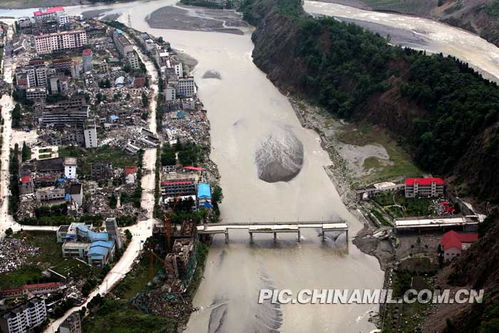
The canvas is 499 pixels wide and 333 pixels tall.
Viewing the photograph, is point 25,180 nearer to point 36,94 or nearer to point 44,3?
point 36,94

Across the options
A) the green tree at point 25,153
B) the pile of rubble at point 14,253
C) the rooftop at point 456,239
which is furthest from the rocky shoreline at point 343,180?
the green tree at point 25,153

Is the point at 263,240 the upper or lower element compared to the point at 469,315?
lower

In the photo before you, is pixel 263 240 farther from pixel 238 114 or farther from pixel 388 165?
pixel 238 114

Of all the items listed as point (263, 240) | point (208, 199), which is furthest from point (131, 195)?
point (263, 240)

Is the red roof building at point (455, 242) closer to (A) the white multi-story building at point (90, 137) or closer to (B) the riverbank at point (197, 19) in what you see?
(A) the white multi-story building at point (90, 137)

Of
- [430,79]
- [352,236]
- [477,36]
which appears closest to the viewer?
[352,236]

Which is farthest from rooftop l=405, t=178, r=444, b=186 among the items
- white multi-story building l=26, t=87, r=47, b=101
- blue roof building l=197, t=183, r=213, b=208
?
white multi-story building l=26, t=87, r=47, b=101

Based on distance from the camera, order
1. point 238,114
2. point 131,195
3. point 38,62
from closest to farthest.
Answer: point 131,195
point 238,114
point 38,62

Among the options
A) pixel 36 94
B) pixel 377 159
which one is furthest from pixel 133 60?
pixel 377 159
